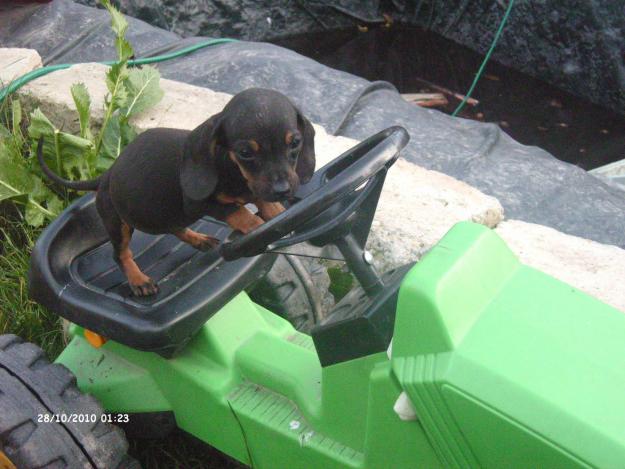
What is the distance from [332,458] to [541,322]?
1.61ft

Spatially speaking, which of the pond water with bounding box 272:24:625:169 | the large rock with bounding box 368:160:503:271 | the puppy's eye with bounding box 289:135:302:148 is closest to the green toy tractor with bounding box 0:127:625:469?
the puppy's eye with bounding box 289:135:302:148

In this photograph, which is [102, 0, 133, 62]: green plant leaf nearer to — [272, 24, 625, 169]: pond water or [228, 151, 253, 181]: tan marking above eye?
[228, 151, 253, 181]: tan marking above eye

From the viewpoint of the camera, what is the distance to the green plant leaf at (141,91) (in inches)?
108

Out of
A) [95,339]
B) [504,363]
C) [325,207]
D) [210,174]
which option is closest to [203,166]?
[210,174]

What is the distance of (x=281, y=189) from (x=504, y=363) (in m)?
0.50

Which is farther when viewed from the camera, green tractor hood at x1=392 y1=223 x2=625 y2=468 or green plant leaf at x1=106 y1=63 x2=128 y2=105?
green plant leaf at x1=106 y1=63 x2=128 y2=105

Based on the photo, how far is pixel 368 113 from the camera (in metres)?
3.30

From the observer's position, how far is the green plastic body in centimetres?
108

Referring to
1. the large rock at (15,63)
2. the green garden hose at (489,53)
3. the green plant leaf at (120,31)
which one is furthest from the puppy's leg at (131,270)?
the green garden hose at (489,53)

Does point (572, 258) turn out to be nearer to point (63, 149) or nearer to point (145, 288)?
point (145, 288)

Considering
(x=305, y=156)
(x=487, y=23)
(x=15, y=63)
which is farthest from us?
(x=487, y=23)

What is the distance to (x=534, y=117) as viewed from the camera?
5074 mm

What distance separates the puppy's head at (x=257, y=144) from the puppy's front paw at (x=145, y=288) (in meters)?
0.34

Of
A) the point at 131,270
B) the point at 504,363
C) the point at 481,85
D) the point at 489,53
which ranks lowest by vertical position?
the point at 481,85
